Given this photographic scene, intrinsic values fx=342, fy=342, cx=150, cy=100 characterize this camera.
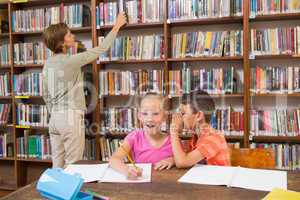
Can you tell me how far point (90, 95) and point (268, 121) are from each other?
5.31 feet

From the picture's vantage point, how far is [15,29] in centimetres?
347

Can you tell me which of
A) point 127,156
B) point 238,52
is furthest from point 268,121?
point 127,156

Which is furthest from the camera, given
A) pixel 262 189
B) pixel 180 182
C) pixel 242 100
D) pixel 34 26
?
pixel 34 26

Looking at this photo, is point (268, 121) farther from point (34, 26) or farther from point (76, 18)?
point (34, 26)

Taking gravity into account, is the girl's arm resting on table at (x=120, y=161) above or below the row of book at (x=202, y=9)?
below

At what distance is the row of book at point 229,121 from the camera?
9.53 feet

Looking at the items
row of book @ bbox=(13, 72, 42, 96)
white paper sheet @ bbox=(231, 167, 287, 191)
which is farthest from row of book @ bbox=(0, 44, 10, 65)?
white paper sheet @ bbox=(231, 167, 287, 191)

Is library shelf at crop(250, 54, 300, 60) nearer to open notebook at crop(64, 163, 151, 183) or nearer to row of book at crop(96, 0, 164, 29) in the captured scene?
row of book at crop(96, 0, 164, 29)

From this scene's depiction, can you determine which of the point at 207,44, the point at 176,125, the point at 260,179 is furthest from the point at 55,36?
the point at 260,179

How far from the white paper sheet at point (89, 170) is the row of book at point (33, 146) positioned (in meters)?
1.93

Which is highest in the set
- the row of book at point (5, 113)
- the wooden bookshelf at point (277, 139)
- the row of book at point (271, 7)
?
the row of book at point (271, 7)

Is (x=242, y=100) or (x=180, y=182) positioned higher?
(x=242, y=100)

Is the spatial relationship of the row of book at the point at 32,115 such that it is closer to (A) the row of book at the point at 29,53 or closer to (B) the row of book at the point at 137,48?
(A) the row of book at the point at 29,53

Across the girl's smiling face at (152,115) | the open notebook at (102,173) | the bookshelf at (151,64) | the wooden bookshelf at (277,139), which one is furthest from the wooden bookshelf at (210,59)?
the open notebook at (102,173)
